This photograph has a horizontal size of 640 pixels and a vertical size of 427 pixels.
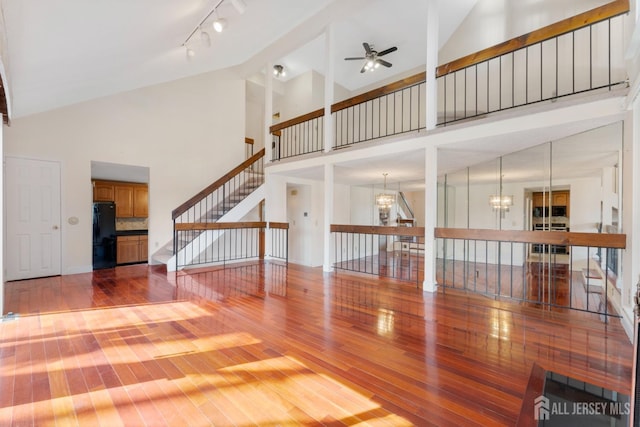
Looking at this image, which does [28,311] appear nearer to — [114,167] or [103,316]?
[103,316]

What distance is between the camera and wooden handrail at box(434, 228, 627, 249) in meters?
2.86

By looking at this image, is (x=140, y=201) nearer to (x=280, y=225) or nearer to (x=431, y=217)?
(x=280, y=225)

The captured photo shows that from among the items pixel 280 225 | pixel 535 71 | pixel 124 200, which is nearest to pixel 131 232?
pixel 124 200

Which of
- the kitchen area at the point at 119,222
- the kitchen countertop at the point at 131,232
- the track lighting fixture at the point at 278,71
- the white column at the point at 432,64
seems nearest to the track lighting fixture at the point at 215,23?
the white column at the point at 432,64

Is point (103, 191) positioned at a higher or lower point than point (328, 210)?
higher

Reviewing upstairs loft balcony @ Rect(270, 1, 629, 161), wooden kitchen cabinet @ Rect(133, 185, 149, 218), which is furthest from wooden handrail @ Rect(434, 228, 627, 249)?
wooden kitchen cabinet @ Rect(133, 185, 149, 218)

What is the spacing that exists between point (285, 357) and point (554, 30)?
4.59 m

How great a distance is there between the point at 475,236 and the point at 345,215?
463 cm

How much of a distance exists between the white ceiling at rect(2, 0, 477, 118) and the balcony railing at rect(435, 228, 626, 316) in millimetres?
4477

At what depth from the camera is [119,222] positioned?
707cm

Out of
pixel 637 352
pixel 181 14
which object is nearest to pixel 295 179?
pixel 181 14

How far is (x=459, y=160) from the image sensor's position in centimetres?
527

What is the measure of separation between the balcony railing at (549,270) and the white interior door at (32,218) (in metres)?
6.67

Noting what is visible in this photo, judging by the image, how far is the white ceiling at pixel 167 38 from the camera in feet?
8.05
